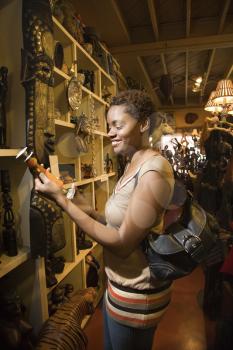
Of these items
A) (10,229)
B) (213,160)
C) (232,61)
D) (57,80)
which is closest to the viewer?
(10,229)

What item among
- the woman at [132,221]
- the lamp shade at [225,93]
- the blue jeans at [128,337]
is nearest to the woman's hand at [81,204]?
the woman at [132,221]

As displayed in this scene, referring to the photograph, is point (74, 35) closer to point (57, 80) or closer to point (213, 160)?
point (57, 80)

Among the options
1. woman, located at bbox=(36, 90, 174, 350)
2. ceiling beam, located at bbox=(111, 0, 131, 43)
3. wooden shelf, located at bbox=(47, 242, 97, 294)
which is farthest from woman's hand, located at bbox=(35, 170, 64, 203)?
ceiling beam, located at bbox=(111, 0, 131, 43)

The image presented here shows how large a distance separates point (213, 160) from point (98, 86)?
4.01ft

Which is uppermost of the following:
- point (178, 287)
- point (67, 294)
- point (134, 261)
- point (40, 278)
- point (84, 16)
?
point (84, 16)

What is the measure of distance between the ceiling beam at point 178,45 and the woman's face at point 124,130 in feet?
8.97

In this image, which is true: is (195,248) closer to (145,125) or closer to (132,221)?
(132,221)

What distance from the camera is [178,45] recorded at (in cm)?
346

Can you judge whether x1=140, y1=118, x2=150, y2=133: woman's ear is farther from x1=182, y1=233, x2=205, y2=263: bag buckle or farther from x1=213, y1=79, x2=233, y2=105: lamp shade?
x1=213, y1=79, x2=233, y2=105: lamp shade

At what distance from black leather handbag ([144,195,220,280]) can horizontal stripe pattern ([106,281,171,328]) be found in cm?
9

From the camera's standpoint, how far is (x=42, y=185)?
922 mm

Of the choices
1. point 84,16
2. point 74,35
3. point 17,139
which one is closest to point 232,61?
point 84,16

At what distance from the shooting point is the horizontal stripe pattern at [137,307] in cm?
97

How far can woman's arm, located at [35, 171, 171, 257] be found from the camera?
33.2 inches
